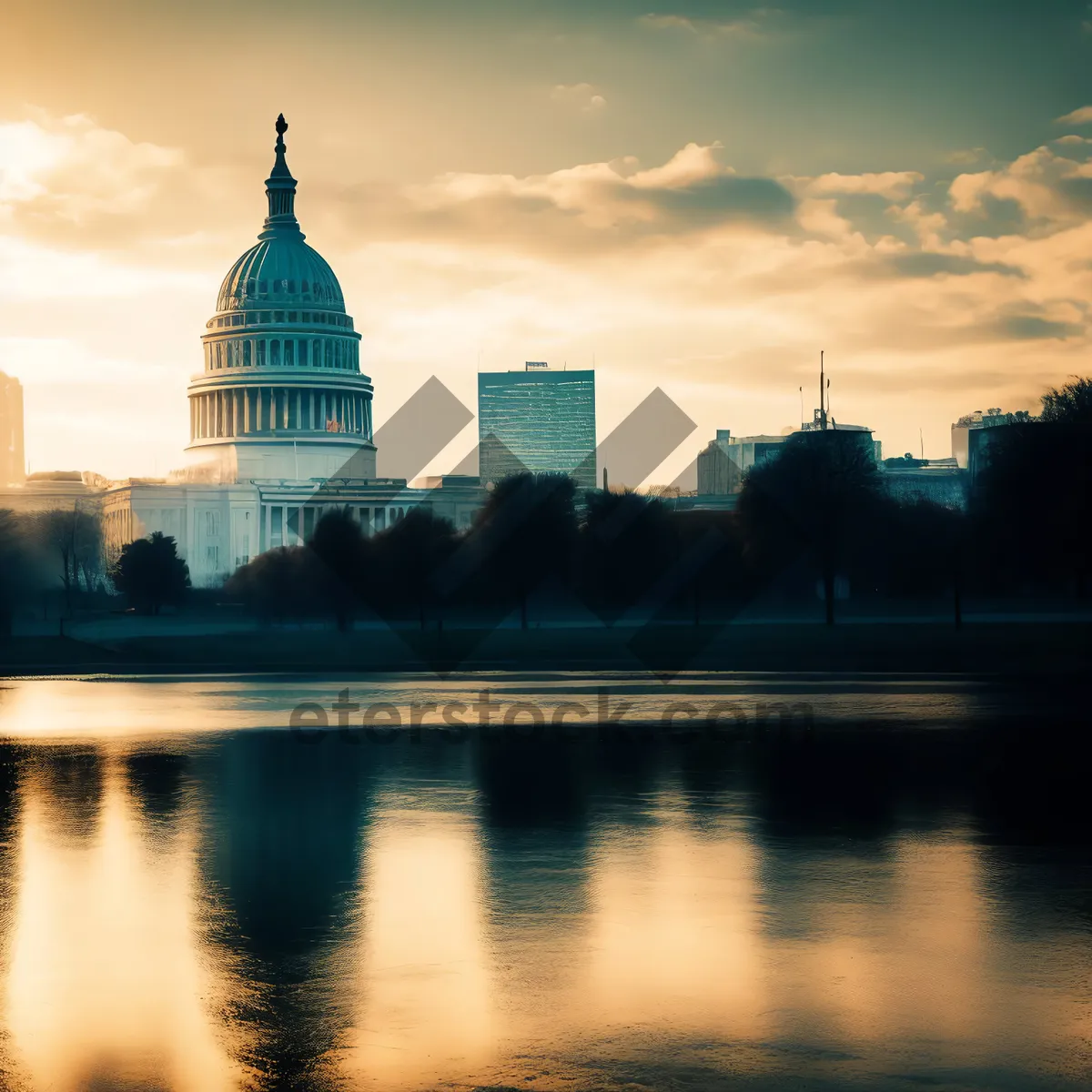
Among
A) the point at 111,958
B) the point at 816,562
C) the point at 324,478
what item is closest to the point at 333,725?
the point at 111,958

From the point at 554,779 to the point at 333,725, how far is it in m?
9.53

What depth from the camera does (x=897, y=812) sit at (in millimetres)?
19250

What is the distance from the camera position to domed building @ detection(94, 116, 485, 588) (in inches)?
6732

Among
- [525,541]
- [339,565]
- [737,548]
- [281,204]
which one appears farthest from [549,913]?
[281,204]

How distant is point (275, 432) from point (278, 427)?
2397 mm

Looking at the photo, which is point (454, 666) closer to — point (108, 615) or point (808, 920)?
point (808, 920)

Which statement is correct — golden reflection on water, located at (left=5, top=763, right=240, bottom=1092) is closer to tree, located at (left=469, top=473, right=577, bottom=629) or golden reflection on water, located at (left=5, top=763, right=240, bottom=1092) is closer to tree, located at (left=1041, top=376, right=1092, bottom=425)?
tree, located at (left=1041, top=376, right=1092, bottom=425)

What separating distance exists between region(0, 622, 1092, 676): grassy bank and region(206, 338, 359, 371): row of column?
115 meters

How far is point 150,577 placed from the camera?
111 metres

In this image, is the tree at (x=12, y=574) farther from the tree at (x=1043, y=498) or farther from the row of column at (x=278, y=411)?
the row of column at (x=278, y=411)

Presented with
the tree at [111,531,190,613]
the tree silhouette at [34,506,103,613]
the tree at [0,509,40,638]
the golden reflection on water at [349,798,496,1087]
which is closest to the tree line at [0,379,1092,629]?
the tree at [0,509,40,638]

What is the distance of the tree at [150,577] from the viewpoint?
4345 inches

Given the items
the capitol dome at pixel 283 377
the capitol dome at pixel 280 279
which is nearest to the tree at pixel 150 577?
the capitol dome at pixel 283 377

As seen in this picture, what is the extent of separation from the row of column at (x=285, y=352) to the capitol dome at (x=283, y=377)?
0.11 meters
